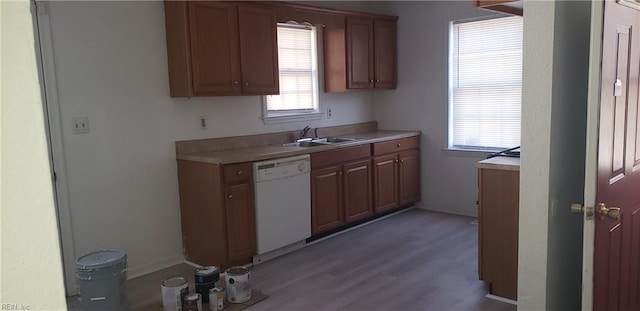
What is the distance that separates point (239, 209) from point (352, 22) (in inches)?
99.2

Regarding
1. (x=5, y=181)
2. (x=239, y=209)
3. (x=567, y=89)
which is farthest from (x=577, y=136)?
(x=239, y=209)

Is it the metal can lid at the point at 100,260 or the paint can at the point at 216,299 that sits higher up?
the metal can lid at the point at 100,260

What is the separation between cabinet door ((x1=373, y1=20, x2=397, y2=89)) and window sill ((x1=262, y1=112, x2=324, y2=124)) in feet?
2.65

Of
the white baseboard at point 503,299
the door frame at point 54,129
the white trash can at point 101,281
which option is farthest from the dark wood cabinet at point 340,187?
the door frame at point 54,129

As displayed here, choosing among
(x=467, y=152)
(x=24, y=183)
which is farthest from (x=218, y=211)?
(x=24, y=183)

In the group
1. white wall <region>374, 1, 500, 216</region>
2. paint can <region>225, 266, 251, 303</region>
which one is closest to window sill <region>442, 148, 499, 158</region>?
white wall <region>374, 1, 500, 216</region>

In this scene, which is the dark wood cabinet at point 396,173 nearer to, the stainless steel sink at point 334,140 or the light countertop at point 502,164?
the stainless steel sink at point 334,140

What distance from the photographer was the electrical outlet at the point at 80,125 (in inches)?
142

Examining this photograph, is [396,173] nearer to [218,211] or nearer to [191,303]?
[218,211]

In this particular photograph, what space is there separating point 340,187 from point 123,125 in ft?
6.72

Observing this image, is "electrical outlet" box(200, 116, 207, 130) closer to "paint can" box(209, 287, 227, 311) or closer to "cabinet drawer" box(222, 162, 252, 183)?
"cabinet drawer" box(222, 162, 252, 183)

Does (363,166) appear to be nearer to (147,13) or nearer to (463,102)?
(463,102)

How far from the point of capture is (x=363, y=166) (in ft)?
16.8

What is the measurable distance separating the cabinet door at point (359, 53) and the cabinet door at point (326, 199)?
3.80 feet
